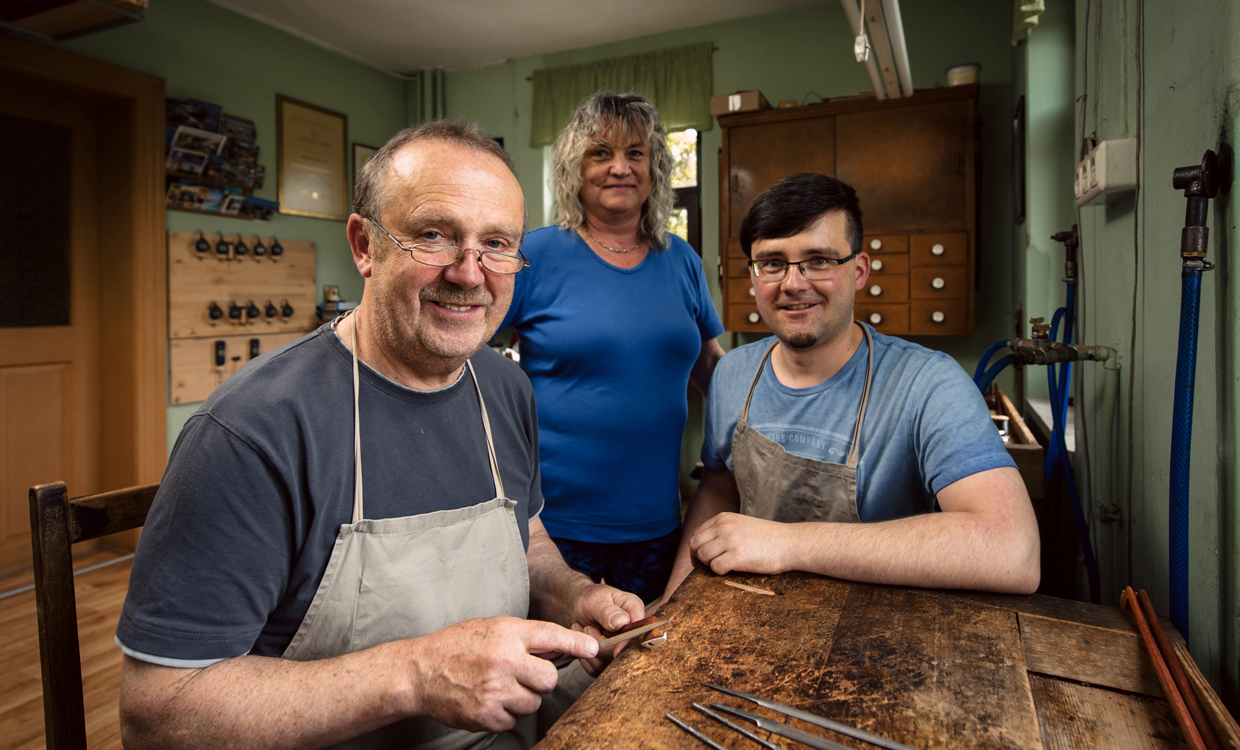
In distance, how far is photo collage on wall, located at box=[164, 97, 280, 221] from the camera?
12.7 feet

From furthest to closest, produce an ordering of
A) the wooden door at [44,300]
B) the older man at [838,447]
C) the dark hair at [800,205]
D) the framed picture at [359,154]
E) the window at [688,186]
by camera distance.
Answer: the framed picture at [359,154] < the window at [688,186] < the wooden door at [44,300] < the dark hair at [800,205] < the older man at [838,447]

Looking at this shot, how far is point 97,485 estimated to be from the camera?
13.2 feet

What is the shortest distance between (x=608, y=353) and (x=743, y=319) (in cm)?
262

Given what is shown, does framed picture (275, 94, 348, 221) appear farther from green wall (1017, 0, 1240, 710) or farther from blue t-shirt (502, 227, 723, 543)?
green wall (1017, 0, 1240, 710)

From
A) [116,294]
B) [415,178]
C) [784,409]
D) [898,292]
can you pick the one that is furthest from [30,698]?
[898,292]

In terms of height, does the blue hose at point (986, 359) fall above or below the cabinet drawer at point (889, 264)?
below

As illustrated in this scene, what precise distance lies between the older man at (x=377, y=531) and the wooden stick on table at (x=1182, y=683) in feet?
2.10

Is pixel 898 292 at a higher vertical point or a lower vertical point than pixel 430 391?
higher

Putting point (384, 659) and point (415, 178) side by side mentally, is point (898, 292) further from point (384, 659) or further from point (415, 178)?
point (384, 659)

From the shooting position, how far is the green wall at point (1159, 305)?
870 millimetres

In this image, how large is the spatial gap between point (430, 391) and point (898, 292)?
3242 millimetres

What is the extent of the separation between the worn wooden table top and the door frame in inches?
153

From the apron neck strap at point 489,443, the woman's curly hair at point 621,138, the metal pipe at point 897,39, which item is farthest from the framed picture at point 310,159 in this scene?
the apron neck strap at point 489,443

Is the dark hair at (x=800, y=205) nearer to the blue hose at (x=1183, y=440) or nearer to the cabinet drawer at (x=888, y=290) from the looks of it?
the blue hose at (x=1183, y=440)
